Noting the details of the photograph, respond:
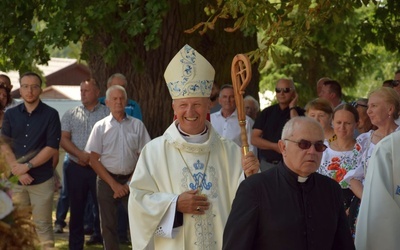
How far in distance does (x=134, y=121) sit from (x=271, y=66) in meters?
16.7

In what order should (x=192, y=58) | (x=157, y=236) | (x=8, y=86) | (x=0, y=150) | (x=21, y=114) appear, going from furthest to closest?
(x=8, y=86) → (x=21, y=114) → (x=192, y=58) → (x=157, y=236) → (x=0, y=150)

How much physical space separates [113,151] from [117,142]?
108mm

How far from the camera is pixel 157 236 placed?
301 inches

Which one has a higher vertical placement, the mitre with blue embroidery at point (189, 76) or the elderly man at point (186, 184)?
the mitre with blue embroidery at point (189, 76)

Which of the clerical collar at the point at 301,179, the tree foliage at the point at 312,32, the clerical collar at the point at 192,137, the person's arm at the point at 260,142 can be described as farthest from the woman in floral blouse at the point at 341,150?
the clerical collar at the point at 301,179

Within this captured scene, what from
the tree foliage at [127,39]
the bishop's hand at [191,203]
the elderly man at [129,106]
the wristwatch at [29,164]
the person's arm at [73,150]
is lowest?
the bishop's hand at [191,203]

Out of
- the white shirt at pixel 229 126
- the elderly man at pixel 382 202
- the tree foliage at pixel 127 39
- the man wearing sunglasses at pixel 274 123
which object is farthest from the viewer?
the tree foliage at pixel 127 39

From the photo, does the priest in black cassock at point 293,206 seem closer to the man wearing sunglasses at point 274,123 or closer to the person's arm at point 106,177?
the person's arm at point 106,177

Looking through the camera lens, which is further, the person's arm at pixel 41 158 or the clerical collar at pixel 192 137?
the person's arm at pixel 41 158

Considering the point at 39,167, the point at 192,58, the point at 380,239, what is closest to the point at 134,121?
the point at 39,167

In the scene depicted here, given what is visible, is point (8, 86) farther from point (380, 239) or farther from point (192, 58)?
point (380, 239)

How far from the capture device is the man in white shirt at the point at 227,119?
12.4m

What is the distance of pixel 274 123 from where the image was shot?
12.1 m

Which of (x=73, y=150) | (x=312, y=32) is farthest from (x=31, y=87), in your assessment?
(x=312, y=32)
